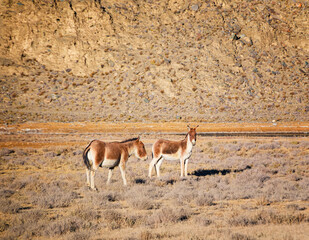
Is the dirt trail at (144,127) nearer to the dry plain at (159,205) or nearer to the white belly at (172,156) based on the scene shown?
the dry plain at (159,205)

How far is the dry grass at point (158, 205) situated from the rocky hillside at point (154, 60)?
3280 centimetres

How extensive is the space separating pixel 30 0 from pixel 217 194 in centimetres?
6413

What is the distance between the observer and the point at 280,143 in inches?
995

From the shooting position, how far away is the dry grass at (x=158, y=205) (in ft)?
22.6

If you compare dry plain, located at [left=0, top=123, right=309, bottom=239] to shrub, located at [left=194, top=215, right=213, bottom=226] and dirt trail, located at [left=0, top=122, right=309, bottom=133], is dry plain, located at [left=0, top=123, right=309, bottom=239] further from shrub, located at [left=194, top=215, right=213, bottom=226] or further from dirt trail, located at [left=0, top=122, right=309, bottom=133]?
dirt trail, located at [left=0, top=122, right=309, bottom=133]

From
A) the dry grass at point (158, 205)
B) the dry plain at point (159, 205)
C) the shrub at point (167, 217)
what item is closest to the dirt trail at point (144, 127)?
the dry plain at point (159, 205)

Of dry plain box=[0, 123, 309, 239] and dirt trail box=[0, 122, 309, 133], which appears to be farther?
dirt trail box=[0, 122, 309, 133]

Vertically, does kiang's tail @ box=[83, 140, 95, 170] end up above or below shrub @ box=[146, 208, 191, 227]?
above

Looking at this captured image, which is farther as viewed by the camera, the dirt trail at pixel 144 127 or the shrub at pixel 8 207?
the dirt trail at pixel 144 127

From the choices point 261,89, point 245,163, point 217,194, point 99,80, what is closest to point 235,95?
point 261,89

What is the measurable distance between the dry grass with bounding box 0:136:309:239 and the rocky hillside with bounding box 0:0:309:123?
108 feet

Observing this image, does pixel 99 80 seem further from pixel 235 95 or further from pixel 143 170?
pixel 143 170

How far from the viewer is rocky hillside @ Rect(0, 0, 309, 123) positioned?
49.5 metres

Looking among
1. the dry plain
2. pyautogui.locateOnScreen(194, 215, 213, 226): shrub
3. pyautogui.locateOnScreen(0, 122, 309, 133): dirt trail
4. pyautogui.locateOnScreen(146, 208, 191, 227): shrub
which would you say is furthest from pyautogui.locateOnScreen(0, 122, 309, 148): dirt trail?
pyautogui.locateOnScreen(194, 215, 213, 226): shrub
